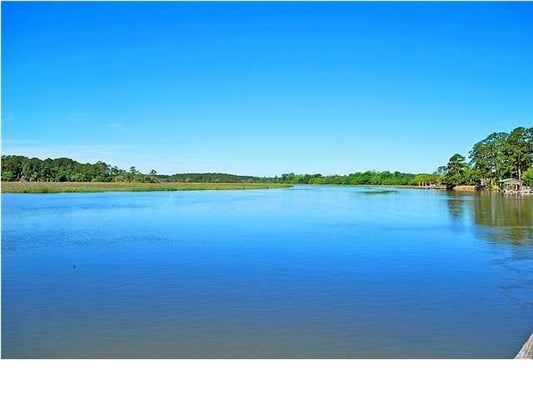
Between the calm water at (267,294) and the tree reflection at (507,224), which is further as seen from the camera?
the tree reflection at (507,224)

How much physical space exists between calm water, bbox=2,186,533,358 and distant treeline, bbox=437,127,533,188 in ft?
60.5

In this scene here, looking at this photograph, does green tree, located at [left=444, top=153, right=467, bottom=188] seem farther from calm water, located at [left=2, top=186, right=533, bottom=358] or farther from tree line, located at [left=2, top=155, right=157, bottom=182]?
calm water, located at [left=2, top=186, right=533, bottom=358]

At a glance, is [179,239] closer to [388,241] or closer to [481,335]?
[388,241]

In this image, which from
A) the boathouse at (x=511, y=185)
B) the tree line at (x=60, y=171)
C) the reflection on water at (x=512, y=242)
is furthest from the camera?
the tree line at (x=60, y=171)

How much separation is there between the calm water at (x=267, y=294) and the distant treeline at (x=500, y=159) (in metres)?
18.4

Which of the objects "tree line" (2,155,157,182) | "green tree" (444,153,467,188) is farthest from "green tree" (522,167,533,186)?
"tree line" (2,155,157,182)

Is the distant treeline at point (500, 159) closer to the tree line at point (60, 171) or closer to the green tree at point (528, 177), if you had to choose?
the green tree at point (528, 177)

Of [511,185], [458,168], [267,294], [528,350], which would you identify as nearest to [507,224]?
[267,294]

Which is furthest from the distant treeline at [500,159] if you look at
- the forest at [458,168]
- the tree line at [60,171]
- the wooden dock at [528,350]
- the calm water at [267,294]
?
the wooden dock at [528,350]

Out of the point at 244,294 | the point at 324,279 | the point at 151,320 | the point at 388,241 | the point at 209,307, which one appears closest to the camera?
the point at 151,320

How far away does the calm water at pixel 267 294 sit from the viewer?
384 centimetres
